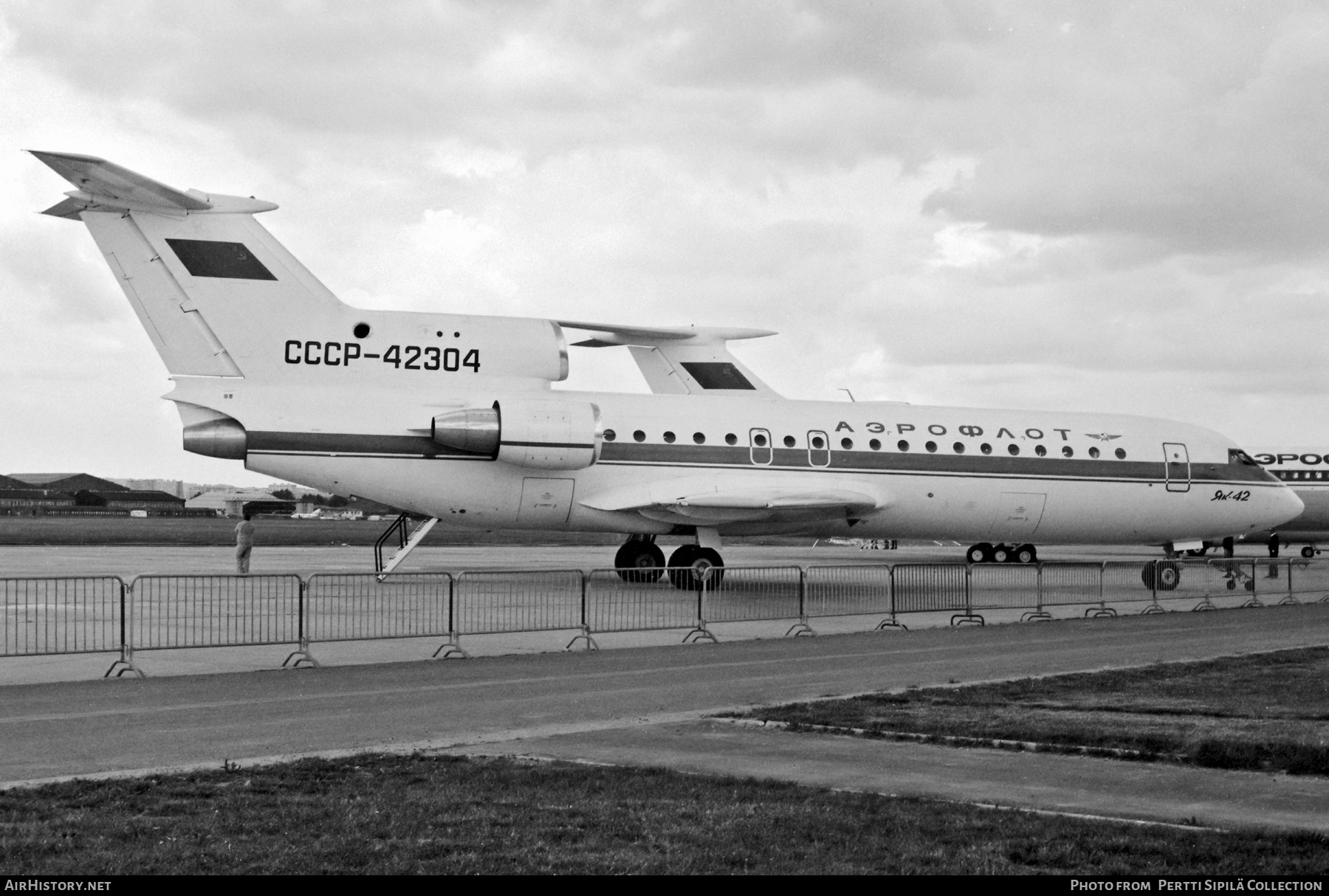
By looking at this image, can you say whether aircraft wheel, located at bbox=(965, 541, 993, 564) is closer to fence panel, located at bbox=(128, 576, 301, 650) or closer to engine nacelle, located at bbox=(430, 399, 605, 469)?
engine nacelle, located at bbox=(430, 399, 605, 469)

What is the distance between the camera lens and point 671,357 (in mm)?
38906

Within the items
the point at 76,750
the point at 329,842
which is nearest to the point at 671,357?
the point at 76,750

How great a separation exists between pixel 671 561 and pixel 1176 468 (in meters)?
11.4

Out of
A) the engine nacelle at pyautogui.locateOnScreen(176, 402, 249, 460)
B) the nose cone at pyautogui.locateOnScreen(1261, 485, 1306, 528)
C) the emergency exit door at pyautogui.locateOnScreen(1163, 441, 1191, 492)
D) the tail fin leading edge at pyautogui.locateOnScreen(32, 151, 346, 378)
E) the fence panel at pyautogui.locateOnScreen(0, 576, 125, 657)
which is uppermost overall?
the tail fin leading edge at pyautogui.locateOnScreen(32, 151, 346, 378)

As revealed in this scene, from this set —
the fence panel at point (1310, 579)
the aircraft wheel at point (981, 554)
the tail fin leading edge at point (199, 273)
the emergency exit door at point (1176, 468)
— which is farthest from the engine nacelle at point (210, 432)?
the aircraft wheel at point (981, 554)

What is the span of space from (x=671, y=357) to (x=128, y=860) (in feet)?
109

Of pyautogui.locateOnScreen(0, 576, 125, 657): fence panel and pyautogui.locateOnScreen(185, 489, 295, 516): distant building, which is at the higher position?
pyautogui.locateOnScreen(185, 489, 295, 516): distant building

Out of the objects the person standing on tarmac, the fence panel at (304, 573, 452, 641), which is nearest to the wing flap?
the person standing on tarmac

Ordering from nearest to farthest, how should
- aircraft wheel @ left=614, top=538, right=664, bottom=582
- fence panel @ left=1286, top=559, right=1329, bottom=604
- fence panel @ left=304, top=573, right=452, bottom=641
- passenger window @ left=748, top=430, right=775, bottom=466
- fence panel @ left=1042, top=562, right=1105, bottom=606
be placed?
fence panel @ left=304, top=573, right=452, bottom=641, fence panel @ left=1042, top=562, right=1105, bottom=606, fence panel @ left=1286, top=559, right=1329, bottom=604, passenger window @ left=748, top=430, right=775, bottom=466, aircraft wheel @ left=614, top=538, right=664, bottom=582

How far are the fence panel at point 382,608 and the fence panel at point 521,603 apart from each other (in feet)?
1.53

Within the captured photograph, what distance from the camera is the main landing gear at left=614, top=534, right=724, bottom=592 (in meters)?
20.5

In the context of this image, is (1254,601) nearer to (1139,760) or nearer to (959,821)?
(1139,760)

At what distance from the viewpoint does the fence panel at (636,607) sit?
1911 centimetres

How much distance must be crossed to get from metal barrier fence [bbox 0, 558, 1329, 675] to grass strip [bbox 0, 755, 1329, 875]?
7.22 metres
